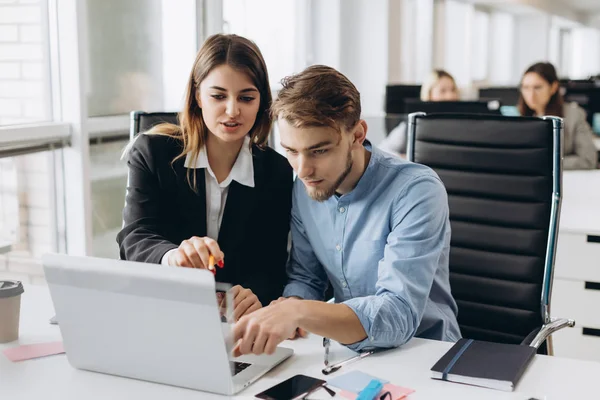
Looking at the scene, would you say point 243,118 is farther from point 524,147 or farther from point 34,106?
point 34,106

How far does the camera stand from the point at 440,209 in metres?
1.45

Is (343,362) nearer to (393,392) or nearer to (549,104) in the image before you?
(393,392)

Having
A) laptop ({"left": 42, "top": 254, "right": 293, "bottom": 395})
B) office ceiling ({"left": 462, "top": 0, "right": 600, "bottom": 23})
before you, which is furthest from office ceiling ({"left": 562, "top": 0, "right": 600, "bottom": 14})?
laptop ({"left": 42, "top": 254, "right": 293, "bottom": 395})

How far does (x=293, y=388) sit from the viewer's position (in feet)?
3.78

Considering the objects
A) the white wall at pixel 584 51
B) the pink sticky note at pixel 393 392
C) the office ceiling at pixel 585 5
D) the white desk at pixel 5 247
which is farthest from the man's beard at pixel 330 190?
the white wall at pixel 584 51

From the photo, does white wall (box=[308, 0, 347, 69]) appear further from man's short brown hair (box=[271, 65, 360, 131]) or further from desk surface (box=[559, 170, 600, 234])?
man's short brown hair (box=[271, 65, 360, 131])

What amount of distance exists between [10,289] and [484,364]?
87cm

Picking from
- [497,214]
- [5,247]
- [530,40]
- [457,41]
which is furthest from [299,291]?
[530,40]

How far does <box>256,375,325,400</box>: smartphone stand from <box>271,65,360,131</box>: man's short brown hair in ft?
1.60

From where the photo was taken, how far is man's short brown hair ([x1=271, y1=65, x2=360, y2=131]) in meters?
1.39

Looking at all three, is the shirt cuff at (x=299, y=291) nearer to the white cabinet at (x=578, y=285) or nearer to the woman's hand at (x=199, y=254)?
the woman's hand at (x=199, y=254)

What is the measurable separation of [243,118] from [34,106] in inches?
47.7

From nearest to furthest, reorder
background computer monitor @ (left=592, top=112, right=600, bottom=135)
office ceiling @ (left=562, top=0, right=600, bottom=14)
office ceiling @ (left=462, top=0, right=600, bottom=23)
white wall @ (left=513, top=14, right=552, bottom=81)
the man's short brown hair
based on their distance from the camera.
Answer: the man's short brown hair, background computer monitor @ (left=592, top=112, right=600, bottom=135), office ceiling @ (left=462, top=0, right=600, bottom=23), white wall @ (left=513, top=14, right=552, bottom=81), office ceiling @ (left=562, top=0, right=600, bottom=14)

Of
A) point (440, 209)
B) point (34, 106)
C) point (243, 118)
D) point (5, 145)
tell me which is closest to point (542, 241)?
point (440, 209)
